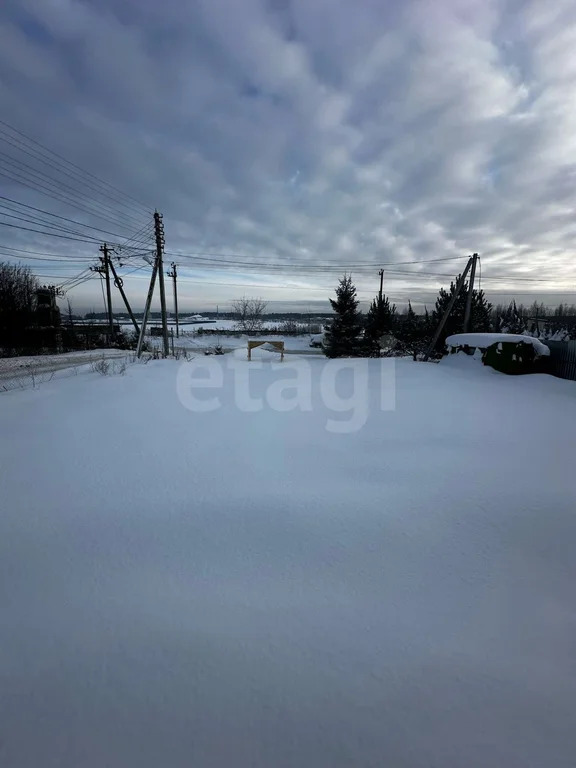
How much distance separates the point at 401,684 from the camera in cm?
158

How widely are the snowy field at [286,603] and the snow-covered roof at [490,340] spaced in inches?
255

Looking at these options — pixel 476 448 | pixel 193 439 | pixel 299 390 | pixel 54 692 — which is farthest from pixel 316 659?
pixel 299 390

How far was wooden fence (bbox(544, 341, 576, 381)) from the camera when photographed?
30.8 ft

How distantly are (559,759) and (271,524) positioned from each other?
6.32 feet

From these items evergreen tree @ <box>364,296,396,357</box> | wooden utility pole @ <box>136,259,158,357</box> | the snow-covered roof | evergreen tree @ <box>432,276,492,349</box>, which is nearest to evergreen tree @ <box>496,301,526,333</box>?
evergreen tree @ <box>432,276,492,349</box>

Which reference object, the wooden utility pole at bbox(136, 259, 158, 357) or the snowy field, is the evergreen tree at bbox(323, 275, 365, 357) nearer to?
the wooden utility pole at bbox(136, 259, 158, 357)

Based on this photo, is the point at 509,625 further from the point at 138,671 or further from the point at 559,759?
the point at 138,671

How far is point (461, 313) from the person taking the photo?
2000cm

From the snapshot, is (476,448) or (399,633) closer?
(399,633)

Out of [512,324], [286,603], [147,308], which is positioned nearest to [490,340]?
[286,603]

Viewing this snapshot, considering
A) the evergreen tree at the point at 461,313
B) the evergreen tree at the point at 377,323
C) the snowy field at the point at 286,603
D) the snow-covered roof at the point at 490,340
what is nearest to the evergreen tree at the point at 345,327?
the evergreen tree at the point at 377,323

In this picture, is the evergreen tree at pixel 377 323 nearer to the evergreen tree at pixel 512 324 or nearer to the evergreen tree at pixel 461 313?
the evergreen tree at pixel 461 313

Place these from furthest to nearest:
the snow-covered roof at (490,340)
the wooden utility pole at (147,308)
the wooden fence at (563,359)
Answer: the wooden utility pole at (147,308) < the snow-covered roof at (490,340) < the wooden fence at (563,359)

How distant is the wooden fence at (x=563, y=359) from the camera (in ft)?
30.8
